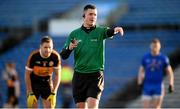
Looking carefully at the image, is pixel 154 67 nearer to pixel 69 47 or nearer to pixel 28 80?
pixel 28 80

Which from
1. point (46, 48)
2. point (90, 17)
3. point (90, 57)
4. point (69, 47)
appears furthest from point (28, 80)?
point (90, 17)

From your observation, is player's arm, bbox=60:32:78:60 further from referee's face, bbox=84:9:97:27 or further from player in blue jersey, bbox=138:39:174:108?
player in blue jersey, bbox=138:39:174:108

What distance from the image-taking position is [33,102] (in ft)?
38.0

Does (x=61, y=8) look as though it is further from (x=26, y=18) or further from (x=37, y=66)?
(x=37, y=66)

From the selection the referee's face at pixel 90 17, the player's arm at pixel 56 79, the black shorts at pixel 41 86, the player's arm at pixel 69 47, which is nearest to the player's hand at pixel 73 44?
the player's arm at pixel 69 47

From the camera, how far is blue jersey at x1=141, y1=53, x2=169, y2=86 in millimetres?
14109

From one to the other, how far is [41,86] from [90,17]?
293cm

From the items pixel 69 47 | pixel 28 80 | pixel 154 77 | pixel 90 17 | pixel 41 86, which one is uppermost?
pixel 90 17

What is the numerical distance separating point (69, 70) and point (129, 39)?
5023 mm

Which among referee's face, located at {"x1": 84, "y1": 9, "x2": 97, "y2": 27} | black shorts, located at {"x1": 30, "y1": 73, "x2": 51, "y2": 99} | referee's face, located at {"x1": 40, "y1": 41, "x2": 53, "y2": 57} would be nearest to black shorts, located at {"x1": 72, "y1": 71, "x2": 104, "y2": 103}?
referee's face, located at {"x1": 84, "y1": 9, "x2": 97, "y2": 27}

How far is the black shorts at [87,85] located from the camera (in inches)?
379

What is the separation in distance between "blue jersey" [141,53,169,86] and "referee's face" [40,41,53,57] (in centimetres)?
338

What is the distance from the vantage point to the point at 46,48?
451 inches

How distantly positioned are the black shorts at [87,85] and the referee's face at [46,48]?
1.71 m
